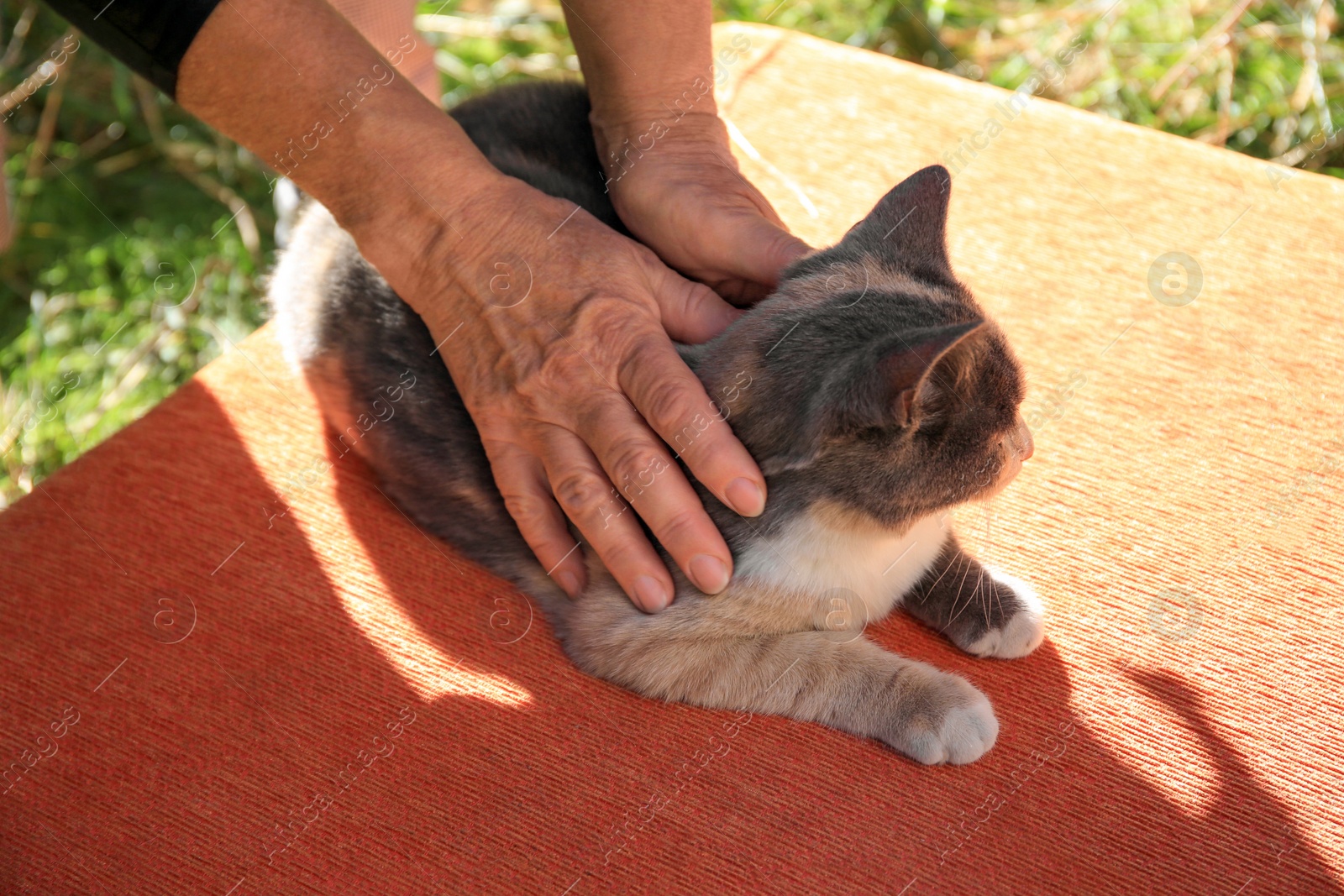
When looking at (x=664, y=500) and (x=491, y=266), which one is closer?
(x=664, y=500)

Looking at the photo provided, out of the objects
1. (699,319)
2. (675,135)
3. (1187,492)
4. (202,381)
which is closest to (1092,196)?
(1187,492)

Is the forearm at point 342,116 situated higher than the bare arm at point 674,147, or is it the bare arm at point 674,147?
the forearm at point 342,116

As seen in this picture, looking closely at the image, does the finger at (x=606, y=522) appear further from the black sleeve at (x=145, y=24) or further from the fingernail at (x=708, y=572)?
the black sleeve at (x=145, y=24)

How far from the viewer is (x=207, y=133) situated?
3.68 metres

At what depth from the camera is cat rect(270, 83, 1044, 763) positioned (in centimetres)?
138

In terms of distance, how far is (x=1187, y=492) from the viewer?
1745 mm

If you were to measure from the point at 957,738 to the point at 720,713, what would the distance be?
0.34m

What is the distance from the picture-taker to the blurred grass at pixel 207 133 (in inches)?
118

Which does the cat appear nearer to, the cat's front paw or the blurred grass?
the cat's front paw

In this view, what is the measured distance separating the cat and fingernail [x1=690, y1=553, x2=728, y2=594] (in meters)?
0.03

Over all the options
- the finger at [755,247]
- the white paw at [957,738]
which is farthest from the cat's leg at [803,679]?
the finger at [755,247]

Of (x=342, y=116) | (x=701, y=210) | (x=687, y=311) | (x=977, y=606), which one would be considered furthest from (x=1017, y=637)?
(x=342, y=116)

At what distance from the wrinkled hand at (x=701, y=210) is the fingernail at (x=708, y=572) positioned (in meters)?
0.50

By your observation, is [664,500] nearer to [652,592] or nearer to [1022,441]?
[652,592]
